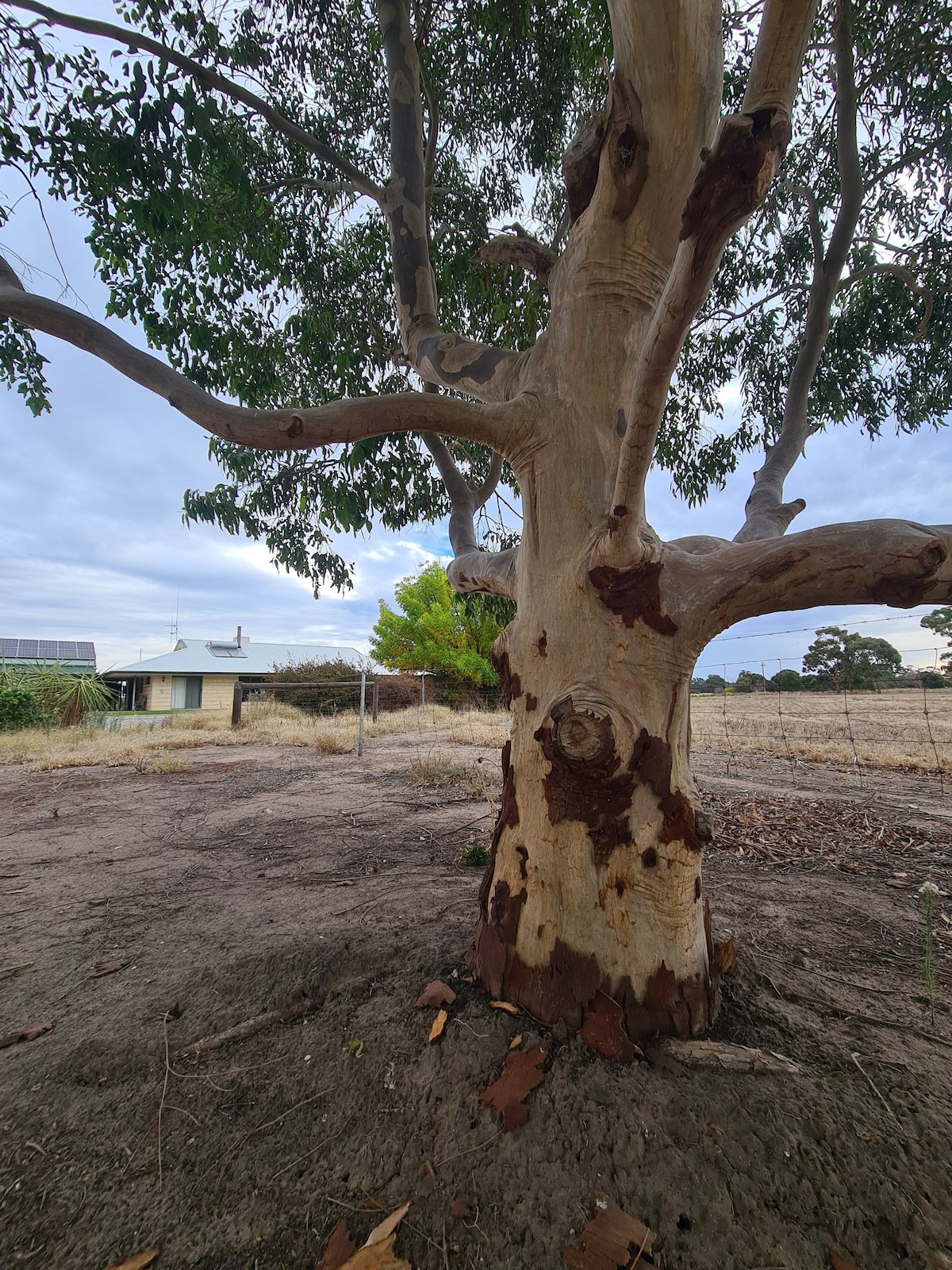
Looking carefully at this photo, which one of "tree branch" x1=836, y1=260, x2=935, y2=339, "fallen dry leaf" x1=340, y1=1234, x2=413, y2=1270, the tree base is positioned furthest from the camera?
"tree branch" x1=836, y1=260, x2=935, y2=339

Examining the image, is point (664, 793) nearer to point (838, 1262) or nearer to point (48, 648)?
point (838, 1262)

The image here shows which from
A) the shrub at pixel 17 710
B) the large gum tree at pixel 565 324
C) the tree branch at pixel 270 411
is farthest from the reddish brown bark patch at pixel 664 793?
the shrub at pixel 17 710

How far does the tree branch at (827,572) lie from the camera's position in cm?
126

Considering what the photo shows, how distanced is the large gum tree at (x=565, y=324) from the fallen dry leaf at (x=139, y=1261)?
0.88 m

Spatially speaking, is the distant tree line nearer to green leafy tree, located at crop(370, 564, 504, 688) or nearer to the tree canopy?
green leafy tree, located at crop(370, 564, 504, 688)

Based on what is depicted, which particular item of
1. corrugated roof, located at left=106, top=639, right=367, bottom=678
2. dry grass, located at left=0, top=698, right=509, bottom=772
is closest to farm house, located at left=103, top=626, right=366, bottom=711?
corrugated roof, located at left=106, top=639, right=367, bottom=678

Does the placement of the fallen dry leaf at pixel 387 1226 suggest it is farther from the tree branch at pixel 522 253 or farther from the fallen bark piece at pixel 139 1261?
the tree branch at pixel 522 253

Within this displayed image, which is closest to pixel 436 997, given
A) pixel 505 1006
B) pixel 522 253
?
pixel 505 1006

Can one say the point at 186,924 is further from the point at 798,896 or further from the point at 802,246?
the point at 802,246

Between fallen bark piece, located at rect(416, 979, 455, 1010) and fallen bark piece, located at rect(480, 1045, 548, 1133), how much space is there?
27 centimetres

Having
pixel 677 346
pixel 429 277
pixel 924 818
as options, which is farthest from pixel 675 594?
pixel 924 818

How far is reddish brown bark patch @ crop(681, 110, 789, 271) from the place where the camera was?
720 mm

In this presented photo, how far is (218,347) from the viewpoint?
3.44 m

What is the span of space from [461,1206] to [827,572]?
1.55m
